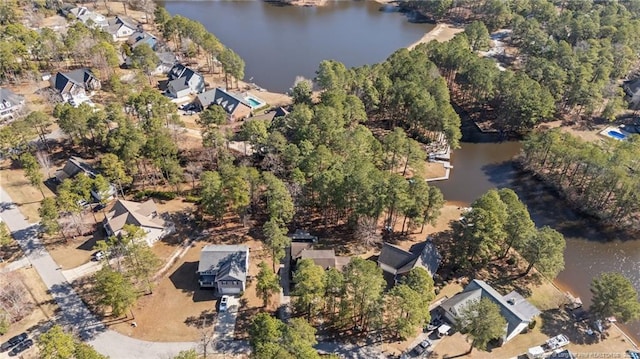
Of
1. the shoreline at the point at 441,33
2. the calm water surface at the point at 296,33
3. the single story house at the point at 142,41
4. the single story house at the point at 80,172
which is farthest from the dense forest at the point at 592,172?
the single story house at the point at 142,41

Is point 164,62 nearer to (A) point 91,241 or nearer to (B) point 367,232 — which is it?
(A) point 91,241

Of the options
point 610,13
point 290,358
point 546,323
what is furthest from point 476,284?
point 610,13

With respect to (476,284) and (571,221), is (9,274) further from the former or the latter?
(571,221)

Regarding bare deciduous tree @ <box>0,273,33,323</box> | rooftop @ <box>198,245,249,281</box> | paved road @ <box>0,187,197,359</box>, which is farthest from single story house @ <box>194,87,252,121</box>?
bare deciduous tree @ <box>0,273,33,323</box>

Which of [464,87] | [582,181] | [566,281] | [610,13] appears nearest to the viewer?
[566,281]

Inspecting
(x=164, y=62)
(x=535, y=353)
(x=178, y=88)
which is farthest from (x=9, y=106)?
(x=535, y=353)

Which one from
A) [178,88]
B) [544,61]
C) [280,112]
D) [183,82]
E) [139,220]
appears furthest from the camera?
[544,61]

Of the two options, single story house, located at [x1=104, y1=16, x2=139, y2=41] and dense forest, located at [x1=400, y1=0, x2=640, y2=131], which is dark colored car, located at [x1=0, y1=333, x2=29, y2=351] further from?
single story house, located at [x1=104, y1=16, x2=139, y2=41]
